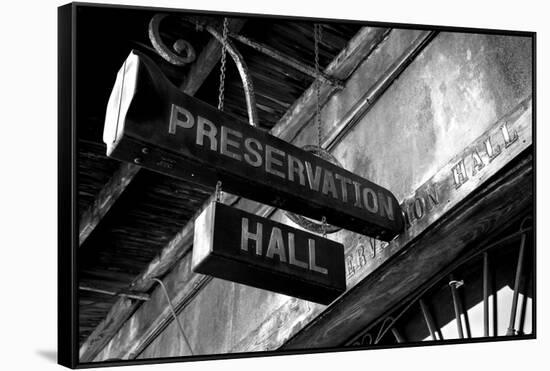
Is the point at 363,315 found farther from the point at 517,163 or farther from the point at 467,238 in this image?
the point at 517,163

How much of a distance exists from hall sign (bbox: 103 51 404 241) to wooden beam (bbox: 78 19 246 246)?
44.1 inches

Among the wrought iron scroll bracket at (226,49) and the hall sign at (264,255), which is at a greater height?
the wrought iron scroll bracket at (226,49)

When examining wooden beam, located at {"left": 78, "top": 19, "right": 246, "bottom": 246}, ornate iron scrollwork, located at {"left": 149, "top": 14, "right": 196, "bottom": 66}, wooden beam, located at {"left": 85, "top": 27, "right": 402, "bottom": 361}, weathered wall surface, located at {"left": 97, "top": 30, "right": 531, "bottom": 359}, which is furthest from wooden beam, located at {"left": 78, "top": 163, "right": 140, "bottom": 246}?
ornate iron scrollwork, located at {"left": 149, "top": 14, "right": 196, "bottom": 66}

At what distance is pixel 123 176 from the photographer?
4.49 meters

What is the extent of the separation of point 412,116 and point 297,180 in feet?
3.27

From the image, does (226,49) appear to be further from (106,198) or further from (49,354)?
(49,354)

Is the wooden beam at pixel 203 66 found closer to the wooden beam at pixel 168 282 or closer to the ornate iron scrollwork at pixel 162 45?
the ornate iron scrollwork at pixel 162 45

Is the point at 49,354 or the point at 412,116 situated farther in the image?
the point at 412,116

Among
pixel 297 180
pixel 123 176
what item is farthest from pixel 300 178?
pixel 123 176

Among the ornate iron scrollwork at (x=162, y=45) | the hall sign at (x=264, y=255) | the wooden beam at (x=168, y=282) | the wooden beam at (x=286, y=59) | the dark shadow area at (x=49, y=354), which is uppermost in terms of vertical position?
the wooden beam at (x=286, y=59)

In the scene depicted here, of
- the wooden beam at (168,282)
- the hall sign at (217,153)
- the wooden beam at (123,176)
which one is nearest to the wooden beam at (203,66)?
the wooden beam at (123,176)

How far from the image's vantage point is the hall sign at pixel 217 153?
2689mm

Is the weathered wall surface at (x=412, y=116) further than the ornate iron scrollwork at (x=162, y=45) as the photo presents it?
Yes

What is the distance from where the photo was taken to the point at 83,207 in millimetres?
4688
